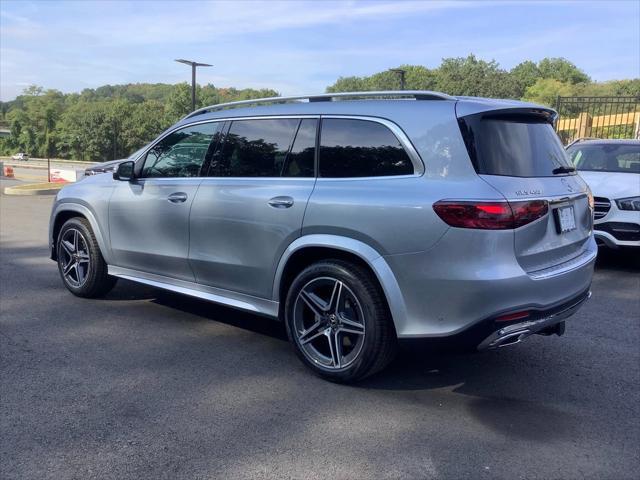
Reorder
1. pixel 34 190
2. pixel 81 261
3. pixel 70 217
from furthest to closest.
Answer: pixel 34 190
pixel 70 217
pixel 81 261

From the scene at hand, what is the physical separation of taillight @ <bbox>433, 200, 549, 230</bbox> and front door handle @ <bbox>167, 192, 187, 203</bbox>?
2.19m

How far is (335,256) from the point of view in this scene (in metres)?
3.63

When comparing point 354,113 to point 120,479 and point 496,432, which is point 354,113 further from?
point 120,479

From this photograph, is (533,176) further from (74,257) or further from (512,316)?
(74,257)

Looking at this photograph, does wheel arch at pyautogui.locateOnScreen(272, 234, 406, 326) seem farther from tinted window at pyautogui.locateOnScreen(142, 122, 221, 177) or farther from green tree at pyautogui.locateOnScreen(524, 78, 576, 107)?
green tree at pyautogui.locateOnScreen(524, 78, 576, 107)

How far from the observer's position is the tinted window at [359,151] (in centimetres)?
343

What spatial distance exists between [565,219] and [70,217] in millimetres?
4557

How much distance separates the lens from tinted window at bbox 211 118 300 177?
403cm

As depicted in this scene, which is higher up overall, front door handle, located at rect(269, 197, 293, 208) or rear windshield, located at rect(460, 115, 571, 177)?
rear windshield, located at rect(460, 115, 571, 177)

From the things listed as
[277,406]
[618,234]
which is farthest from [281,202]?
[618,234]

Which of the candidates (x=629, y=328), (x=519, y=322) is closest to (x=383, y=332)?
(x=519, y=322)

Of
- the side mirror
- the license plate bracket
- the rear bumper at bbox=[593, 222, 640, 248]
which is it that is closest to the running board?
the side mirror

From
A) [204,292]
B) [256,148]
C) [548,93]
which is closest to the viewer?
[256,148]

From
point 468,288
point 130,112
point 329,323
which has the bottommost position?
point 329,323
